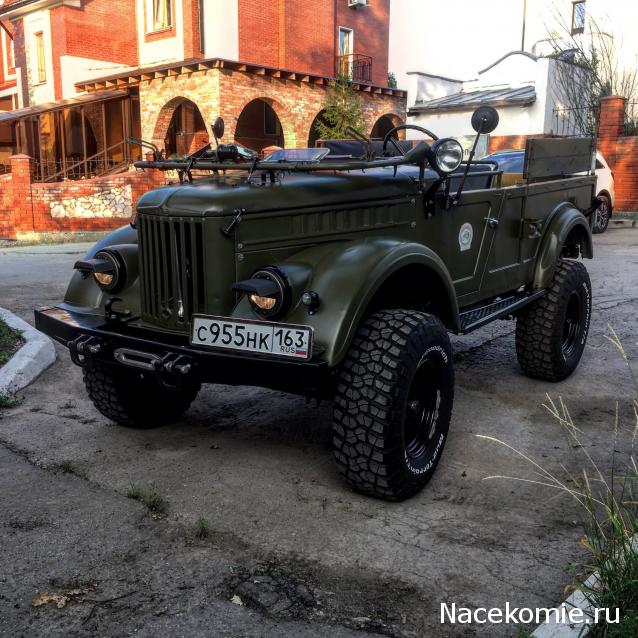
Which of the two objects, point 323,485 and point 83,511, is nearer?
point 83,511

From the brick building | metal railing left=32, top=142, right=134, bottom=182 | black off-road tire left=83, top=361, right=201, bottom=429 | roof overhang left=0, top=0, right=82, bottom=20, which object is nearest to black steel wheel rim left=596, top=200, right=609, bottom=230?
the brick building

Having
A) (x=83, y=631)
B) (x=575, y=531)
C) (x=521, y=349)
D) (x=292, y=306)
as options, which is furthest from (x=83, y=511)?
(x=521, y=349)

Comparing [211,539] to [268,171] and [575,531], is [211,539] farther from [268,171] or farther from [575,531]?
[268,171]

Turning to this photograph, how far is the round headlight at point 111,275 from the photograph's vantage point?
3730mm

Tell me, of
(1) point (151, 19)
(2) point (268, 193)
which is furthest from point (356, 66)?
(2) point (268, 193)

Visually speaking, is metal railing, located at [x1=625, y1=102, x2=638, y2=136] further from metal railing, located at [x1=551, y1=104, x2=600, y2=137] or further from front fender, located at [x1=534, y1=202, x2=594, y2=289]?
front fender, located at [x1=534, y1=202, x2=594, y2=289]

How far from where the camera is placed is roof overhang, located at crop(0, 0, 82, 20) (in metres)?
22.9

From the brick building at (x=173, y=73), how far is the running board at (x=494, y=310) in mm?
14210

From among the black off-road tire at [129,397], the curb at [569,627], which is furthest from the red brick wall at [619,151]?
the curb at [569,627]

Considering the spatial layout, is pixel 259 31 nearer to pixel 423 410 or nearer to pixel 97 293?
pixel 97 293

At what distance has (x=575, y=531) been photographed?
117 inches

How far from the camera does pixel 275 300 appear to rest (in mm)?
3090

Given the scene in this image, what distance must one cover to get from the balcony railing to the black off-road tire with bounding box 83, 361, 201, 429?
23.2 metres

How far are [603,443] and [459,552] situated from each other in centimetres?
152
